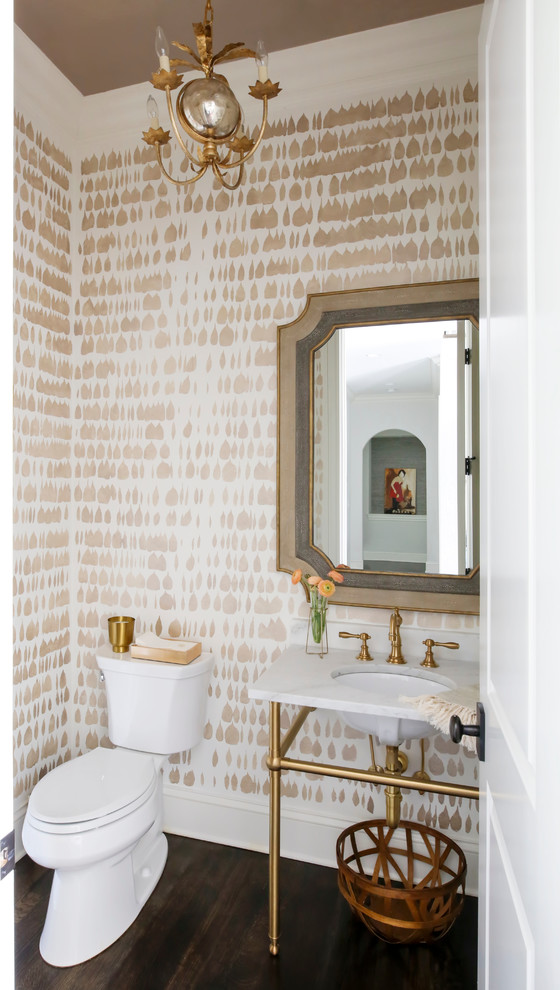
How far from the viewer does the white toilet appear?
1685 millimetres

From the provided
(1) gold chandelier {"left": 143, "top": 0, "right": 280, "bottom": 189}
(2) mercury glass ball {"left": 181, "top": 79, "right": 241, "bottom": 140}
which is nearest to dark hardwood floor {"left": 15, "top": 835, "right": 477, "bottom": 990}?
(1) gold chandelier {"left": 143, "top": 0, "right": 280, "bottom": 189}

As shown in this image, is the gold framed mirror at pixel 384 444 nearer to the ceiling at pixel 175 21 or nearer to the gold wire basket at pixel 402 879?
the gold wire basket at pixel 402 879

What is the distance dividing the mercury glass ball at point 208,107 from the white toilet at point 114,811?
1.65 m

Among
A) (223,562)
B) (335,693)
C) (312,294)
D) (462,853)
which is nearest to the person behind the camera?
(335,693)

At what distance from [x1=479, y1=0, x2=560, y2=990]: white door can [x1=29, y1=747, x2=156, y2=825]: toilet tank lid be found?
1.12 meters

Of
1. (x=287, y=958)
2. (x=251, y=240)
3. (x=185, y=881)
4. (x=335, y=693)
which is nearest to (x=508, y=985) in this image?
(x=335, y=693)

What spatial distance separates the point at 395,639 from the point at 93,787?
105 centimetres

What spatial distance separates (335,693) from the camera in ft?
5.45

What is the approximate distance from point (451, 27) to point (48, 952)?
Answer: 3120mm

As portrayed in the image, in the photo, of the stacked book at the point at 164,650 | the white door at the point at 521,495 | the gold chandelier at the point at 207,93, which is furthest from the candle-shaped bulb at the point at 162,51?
the stacked book at the point at 164,650

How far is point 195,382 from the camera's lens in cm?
233

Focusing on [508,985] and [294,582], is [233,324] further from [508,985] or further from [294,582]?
[508,985]

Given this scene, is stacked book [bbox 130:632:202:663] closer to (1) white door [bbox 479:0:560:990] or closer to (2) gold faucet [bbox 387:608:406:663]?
(2) gold faucet [bbox 387:608:406:663]

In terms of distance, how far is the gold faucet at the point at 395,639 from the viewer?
193cm
